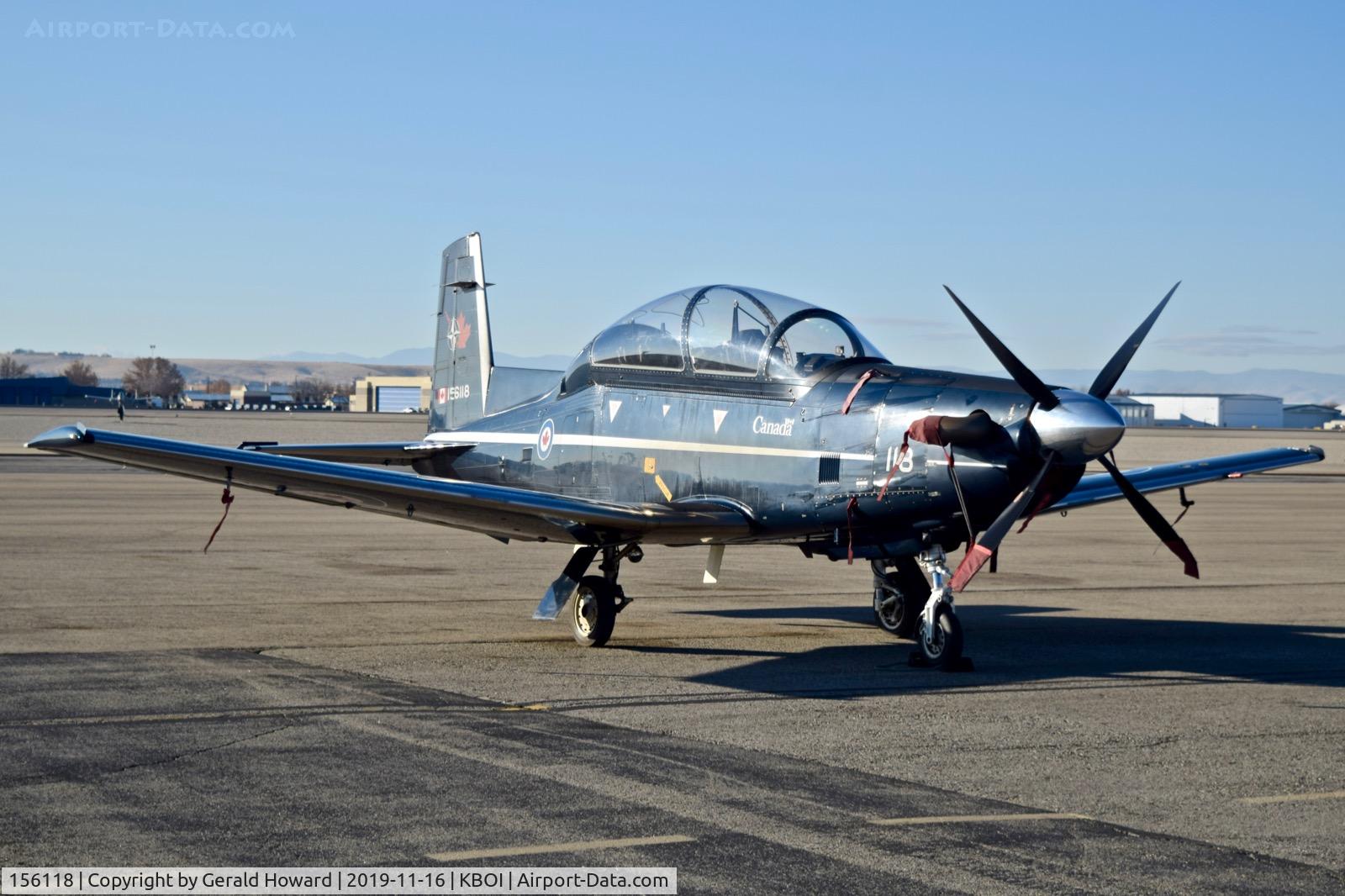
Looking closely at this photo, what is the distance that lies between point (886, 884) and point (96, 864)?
3.02 metres

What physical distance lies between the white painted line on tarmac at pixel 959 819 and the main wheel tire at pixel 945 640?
424 cm

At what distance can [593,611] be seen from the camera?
40.4 feet

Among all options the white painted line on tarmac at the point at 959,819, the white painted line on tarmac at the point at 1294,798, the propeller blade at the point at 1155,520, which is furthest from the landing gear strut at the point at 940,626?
the white painted line on tarmac at the point at 959,819

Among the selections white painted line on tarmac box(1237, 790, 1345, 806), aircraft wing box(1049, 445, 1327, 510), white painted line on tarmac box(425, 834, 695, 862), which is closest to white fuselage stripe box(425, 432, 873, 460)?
aircraft wing box(1049, 445, 1327, 510)

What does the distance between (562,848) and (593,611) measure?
6.43 m

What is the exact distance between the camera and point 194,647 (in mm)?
11609

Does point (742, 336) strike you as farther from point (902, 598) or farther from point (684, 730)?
point (684, 730)

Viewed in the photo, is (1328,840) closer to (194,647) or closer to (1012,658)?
(1012,658)

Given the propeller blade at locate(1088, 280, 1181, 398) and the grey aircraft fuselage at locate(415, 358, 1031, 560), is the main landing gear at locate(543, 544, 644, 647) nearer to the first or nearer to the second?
the grey aircraft fuselage at locate(415, 358, 1031, 560)

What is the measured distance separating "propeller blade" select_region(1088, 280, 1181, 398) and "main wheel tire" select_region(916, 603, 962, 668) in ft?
6.51

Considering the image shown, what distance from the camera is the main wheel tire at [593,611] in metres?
12.3

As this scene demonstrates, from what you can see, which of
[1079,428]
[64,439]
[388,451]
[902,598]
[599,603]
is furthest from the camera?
[388,451]

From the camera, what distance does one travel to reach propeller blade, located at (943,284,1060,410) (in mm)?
9797

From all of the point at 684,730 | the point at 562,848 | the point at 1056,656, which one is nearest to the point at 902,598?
the point at 1056,656
